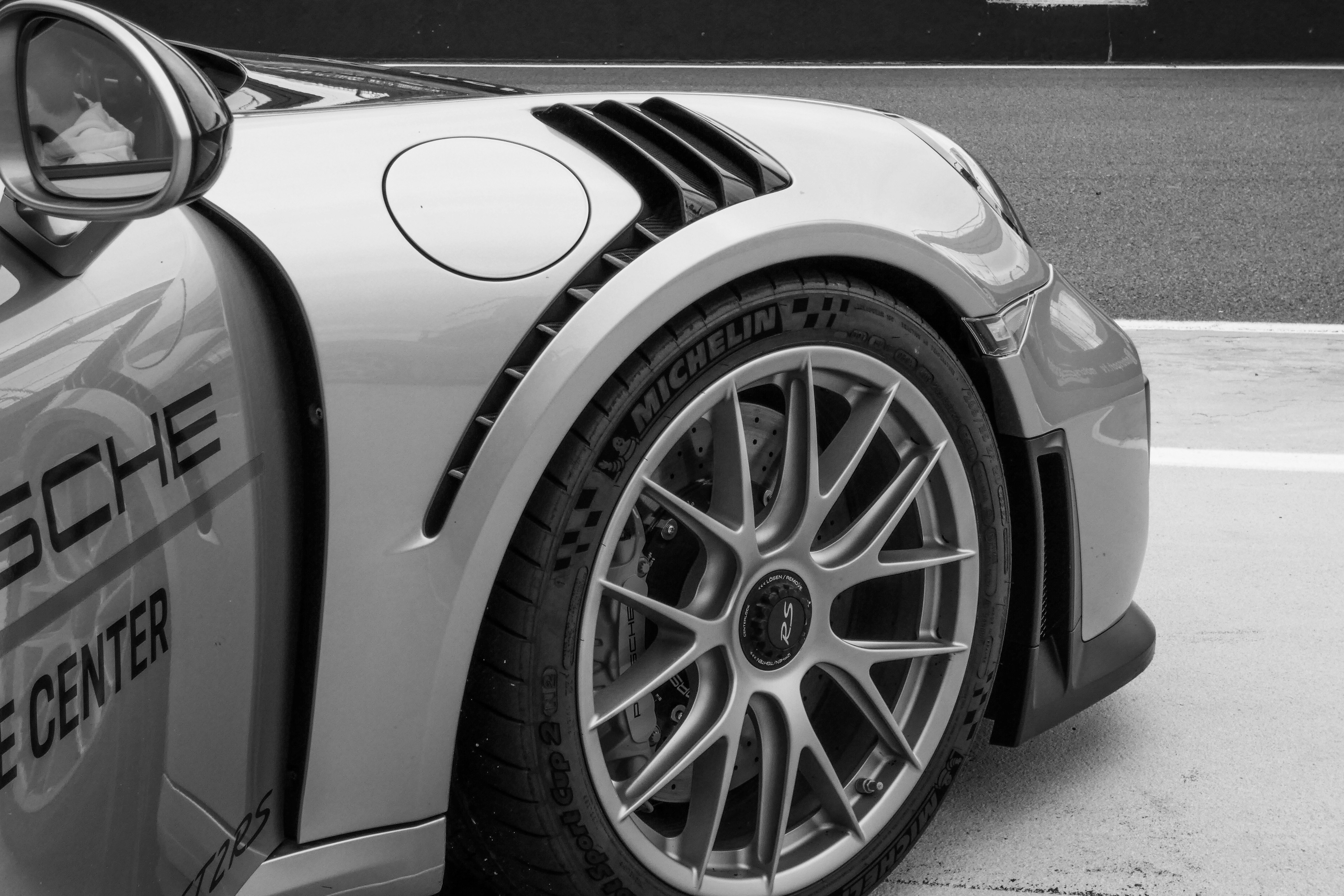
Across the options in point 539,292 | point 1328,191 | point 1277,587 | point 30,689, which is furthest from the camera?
point 1328,191

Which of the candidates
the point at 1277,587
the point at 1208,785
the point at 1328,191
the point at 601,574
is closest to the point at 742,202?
the point at 601,574

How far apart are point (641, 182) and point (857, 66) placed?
13.2 metres

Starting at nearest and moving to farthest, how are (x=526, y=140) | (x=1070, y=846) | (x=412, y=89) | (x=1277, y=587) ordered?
(x=526, y=140)
(x=412, y=89)
(x=1070, y=846)
(x=1277, y=587)

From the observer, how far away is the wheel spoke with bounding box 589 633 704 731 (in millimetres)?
1657

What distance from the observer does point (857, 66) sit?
14141 mm

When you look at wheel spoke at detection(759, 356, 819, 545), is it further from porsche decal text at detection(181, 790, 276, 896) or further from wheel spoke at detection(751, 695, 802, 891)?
porsche decal text at detection(181, 790, 276, 896)

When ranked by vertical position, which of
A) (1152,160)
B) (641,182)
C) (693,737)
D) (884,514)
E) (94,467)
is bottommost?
(1152,160)

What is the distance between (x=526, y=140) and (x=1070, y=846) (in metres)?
1.42

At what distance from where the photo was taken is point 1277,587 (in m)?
3.07

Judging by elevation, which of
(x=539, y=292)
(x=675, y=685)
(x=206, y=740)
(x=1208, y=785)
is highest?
(x=539, y=292)

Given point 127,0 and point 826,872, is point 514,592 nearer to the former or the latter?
point 826,872

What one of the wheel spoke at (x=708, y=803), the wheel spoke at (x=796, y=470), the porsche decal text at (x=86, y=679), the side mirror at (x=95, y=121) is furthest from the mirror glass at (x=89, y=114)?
the wheel spoke at (x=708, y=803)

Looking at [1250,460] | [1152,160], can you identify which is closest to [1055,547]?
→ [1250,460]

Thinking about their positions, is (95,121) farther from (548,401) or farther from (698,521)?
(698,521)
